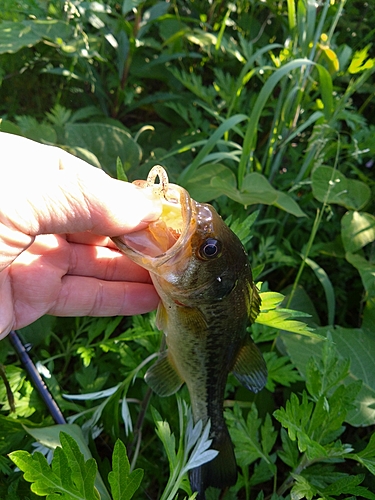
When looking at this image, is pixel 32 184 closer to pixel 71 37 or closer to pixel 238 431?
pixel 238 431

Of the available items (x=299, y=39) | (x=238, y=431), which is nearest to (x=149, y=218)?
(x=238, y=431)

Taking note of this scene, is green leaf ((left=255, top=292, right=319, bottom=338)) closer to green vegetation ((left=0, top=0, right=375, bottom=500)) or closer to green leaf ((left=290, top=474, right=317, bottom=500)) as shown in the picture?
green vegetation ((left=0, top=0, right=375, bottom=500))

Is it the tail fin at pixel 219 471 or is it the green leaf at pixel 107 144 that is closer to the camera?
the tail fin at pixel 219 471

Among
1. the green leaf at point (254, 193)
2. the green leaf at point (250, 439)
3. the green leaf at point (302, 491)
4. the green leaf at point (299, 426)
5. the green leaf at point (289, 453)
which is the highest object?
the green leaf at point (254, 193)

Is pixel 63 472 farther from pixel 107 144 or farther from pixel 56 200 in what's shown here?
pixel 107 144

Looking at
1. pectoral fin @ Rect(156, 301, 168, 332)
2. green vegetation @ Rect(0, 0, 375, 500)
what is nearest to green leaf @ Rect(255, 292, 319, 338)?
green vegetation @ Rect(0, 0, 375, 500)

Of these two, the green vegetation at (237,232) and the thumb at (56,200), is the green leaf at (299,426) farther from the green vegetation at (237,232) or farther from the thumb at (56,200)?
the thumb at (56,200)

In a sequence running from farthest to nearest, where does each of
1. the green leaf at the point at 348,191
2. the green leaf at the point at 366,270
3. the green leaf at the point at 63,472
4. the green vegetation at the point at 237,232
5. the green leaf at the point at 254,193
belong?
the green leaf at the point at 348,191 → the green leaf at the point at 366,270 → the green leaf at the point at 254,193 → the green vegetation at the point at 237,232 → the green leaf at the point at 63,472

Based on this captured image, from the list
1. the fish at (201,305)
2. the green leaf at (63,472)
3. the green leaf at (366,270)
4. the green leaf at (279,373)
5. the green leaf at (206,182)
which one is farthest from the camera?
the green leaf at (366,270)

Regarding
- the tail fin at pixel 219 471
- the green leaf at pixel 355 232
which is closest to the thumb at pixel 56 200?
the tail fin at pixel 219 471
